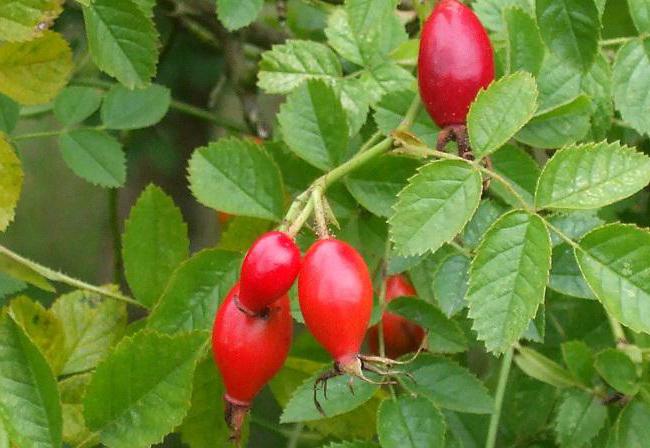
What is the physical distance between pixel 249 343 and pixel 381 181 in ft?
0.83

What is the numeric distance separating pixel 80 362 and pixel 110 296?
0.27 feet

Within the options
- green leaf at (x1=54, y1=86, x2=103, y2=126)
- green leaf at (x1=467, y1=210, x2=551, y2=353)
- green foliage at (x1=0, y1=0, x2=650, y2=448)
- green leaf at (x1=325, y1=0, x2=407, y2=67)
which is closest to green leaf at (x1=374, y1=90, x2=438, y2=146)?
green foliage at (x1=0, y1=0, x2=650, y2=448)

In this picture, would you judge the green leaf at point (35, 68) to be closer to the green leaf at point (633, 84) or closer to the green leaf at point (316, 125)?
the green leaf at point (316, 125)

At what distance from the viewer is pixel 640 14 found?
3.67 ft

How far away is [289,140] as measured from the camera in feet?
3.61

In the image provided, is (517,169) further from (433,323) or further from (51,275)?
(51,275)

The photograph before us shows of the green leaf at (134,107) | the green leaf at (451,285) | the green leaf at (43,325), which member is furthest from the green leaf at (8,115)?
the green leaf at (451,285)

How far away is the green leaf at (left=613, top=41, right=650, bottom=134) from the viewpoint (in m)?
1.09

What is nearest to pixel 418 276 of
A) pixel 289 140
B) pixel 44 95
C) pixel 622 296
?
pixel 289 140

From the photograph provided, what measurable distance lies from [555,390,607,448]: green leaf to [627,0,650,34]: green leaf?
1.23 feet

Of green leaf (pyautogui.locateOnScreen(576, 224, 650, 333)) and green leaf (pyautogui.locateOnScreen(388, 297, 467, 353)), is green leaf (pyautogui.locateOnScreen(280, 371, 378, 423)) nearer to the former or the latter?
green leaf (pyautogui.locateOnScreen(388, 297, 467, 353))

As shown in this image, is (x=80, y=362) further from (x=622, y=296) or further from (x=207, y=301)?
(x=622, y=296)

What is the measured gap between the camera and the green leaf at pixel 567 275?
3.35 ft

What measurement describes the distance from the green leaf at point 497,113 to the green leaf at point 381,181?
13 cm
